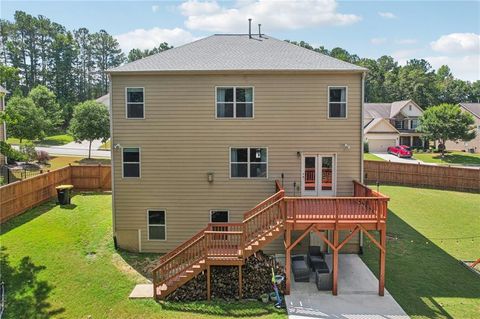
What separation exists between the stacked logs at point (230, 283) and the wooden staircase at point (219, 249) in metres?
0.36

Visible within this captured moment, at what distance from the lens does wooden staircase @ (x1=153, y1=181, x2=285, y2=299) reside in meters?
10.9

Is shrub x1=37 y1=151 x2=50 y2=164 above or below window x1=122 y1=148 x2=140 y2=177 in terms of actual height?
below

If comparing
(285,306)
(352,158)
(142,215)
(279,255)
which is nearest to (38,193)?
(142,215)

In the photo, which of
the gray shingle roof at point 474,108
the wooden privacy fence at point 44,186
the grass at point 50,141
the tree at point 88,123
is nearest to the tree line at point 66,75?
the grass at point 50,141

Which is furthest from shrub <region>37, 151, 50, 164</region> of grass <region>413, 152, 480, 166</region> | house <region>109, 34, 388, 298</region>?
grass <region>413, 152, 480, 166</region>

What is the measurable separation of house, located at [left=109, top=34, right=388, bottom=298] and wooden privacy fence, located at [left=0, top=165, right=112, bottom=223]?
508cm

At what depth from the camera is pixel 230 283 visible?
11180 millimetres

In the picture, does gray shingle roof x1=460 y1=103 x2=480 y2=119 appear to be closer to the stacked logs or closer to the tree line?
the tree line

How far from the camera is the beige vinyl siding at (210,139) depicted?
1338 centimetres

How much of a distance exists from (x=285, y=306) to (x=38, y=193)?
1345cm

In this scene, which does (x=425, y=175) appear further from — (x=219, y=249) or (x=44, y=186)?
(x=44, y=186)

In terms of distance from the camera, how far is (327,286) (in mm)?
11000

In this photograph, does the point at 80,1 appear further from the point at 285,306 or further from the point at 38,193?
the point at 285,306

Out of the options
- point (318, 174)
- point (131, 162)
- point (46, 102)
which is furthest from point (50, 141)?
point (318, 174)
